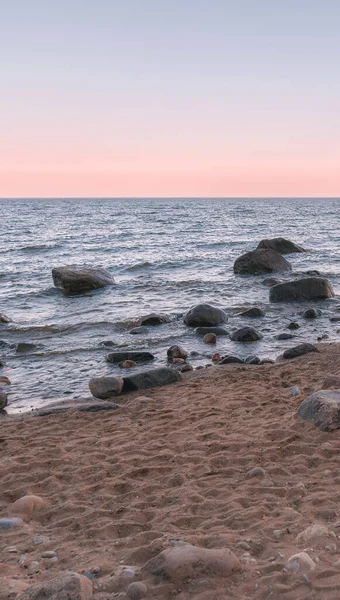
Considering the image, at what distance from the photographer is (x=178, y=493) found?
5055mm

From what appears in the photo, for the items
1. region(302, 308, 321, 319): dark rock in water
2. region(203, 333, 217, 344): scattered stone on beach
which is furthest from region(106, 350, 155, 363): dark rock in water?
region(302, 308, 321, 319): dark rock in water

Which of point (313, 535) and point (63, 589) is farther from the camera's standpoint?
point (313, 535)

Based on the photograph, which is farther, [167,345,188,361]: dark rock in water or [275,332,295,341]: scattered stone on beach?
[275,332,295,341]: scattered stone on beach

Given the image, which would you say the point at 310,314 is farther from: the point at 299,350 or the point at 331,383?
the point at 331,383

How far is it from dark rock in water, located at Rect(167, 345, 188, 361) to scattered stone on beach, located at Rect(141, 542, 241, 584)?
7350 millimetres

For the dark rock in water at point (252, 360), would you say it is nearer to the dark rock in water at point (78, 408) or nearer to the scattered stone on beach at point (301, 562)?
the dark rock in water at point (78, 408)

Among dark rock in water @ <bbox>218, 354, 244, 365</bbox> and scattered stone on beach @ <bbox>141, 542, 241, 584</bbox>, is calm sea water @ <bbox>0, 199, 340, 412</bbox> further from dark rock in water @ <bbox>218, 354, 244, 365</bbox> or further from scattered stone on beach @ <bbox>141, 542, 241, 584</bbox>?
scattered stone on beach @ <bbox>141, 542, 241, 584</bbox>

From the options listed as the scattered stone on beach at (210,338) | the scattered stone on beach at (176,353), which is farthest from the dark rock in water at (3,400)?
the scattered stone on beach at (210,338)

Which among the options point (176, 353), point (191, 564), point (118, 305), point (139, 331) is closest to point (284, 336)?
point (176, 353)

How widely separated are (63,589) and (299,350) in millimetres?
8082

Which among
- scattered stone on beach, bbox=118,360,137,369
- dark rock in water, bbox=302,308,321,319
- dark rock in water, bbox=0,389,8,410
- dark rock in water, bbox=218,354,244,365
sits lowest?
dark rock in water, bbox=0,389,8,410

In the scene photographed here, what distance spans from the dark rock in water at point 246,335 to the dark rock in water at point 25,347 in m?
4.43

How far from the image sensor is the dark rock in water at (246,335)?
12461 mm

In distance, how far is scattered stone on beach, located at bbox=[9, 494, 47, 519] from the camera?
498cm
